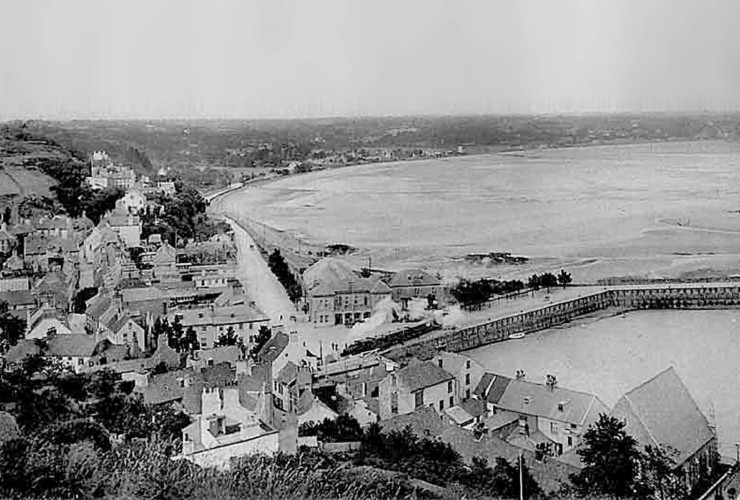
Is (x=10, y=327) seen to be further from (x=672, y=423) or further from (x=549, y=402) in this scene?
(x=672, y=423)

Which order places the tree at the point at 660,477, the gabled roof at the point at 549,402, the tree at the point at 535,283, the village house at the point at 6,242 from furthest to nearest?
the village house at the point at 6,242 → the tree at the point at 535,283 → the gabled roof at the point at 549,402 → the tree at the point at 660,477

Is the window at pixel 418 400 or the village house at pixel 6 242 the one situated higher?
the village house at pixel 6 242

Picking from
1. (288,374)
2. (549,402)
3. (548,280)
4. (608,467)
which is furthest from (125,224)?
(608,467)

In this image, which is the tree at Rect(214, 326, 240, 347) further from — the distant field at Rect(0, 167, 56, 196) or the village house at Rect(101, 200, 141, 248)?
the distant field at Rect(0, 167, 56, 196)

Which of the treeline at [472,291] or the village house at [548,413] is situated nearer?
the village house at [548,413]

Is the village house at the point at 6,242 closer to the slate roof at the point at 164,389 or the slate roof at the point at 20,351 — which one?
the slate roof at the point at 20,351

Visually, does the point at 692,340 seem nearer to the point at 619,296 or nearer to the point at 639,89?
the point at 619,296

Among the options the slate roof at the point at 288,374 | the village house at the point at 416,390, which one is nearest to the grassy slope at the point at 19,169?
the slate roof at the point at 288,374

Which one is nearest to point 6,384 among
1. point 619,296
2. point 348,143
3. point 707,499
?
point 348,143
